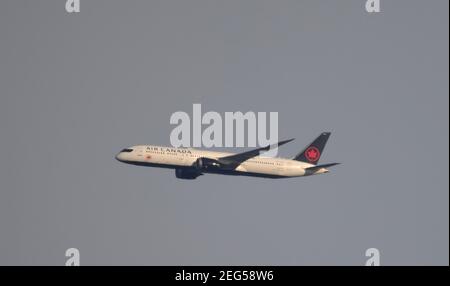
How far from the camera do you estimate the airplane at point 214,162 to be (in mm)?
138250

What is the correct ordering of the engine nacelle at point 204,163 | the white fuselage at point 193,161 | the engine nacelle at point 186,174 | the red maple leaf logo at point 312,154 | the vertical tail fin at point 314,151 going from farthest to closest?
the red maple leaf logo at point 312,154 < the vertical tail fin at point 314,151 < the engine nacelle at point 186,174 < the engine nacelle at point 204,163 < the white fuselage at point 193,161

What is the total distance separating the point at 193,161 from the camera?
140 meters

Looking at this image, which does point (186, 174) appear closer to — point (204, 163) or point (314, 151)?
point (204, 163)

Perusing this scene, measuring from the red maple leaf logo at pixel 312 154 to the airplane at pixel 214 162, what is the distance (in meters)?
3.58

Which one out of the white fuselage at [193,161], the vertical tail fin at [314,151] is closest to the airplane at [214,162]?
the white fuselage at [193,161]

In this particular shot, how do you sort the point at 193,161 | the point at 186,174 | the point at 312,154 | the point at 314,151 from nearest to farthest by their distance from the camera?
the point at 193,161
the point at 186,174
the point at 312,154
the point at 314,151

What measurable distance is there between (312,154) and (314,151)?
2.08ft

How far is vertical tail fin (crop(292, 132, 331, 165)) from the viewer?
506 ft

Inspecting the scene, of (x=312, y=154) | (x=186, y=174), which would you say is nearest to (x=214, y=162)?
(x=186, y=174)

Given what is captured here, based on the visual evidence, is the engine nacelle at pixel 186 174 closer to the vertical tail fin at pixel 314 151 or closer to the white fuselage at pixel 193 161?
the white fuselage at pixel 193 161

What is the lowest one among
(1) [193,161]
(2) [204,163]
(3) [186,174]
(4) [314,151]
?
(3) [186,174]

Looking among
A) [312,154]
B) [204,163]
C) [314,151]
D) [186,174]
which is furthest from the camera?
[314,151]
